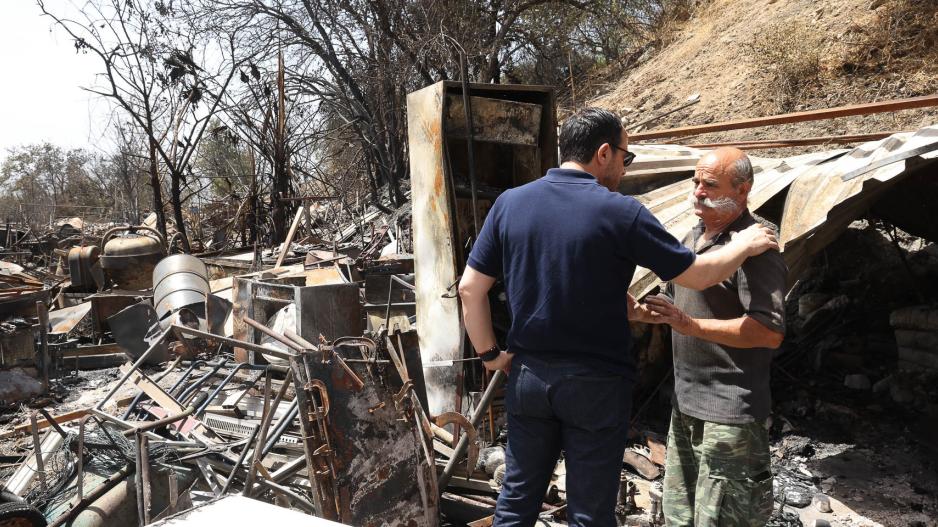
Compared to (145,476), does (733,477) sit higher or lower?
higher

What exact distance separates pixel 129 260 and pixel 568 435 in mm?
10669

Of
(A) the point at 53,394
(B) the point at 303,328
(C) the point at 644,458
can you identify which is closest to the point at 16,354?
(A) the point at 53,394

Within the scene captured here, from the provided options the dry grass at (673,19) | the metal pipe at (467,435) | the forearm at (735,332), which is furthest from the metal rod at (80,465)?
the dry grass at (673,19)

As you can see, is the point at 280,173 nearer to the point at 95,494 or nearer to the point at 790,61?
the point at 790,61

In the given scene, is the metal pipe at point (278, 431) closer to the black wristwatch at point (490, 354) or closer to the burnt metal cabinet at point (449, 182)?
the burnt metal cabinet at point (449, 182)

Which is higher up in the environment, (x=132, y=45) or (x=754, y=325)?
(x=132, y=45)

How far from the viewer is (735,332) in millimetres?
2443

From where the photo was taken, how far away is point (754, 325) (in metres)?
2.42

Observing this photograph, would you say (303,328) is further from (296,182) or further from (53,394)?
(296,182)

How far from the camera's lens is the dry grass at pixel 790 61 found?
1018 cm

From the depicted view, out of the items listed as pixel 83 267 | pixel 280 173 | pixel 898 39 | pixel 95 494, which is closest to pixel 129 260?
pixel 83 267

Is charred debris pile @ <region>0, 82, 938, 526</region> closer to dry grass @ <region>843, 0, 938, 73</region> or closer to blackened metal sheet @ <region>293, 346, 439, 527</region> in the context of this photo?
blackened metal sheet @ <region>293, 346, 439, 527</region>

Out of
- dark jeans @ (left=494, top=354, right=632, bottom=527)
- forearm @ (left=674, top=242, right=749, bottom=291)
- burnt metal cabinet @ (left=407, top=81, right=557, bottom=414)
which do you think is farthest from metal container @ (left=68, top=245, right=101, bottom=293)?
forearm @ (left=674, top=242, right=749, bottom=291)

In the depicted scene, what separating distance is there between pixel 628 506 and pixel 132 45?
15.2 meters
